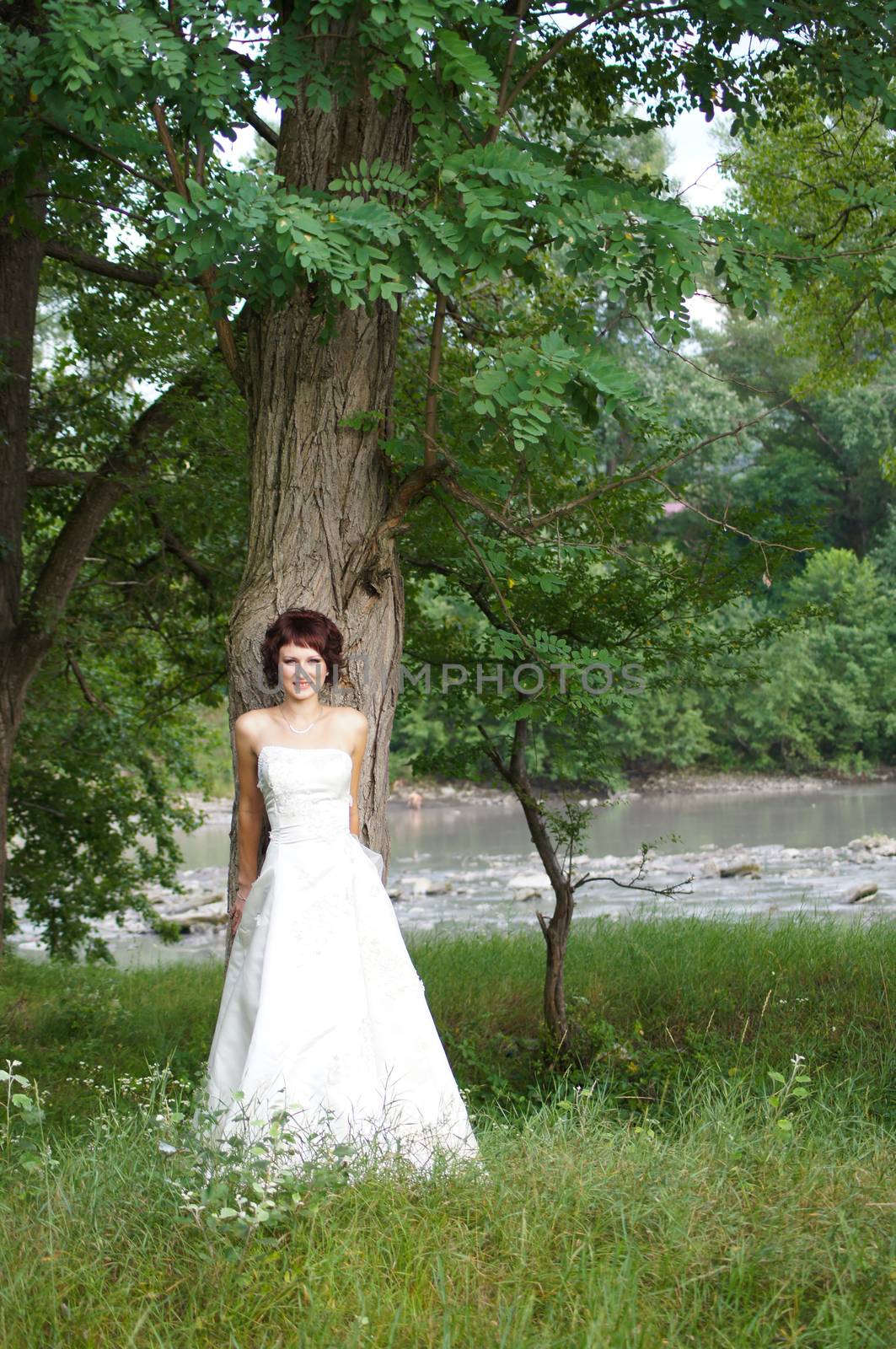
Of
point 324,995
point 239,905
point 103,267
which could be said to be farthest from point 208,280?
point 103,267

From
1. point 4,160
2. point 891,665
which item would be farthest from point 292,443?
point 891,665

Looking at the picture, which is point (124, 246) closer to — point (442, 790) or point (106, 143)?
point (106, 143)

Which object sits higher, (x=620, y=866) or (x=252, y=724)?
(x=252, y=724)

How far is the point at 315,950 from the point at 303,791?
52 centimetres

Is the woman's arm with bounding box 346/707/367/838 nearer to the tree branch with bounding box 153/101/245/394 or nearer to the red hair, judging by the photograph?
the red hair

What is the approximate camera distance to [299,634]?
419cm

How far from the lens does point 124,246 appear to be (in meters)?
8.03

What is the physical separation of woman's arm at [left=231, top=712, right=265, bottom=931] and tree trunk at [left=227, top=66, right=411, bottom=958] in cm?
4

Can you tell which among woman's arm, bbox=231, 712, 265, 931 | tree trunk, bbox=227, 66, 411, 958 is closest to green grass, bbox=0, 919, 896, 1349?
woman's arm, bbox=231, 712, 265, 931

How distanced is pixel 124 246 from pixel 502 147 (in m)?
4.76

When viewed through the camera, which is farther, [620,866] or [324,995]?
[620,866]

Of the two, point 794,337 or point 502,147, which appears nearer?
point 502,147

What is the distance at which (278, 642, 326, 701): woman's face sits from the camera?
4172 mm

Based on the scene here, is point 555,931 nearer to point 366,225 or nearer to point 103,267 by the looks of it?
point 366,225
